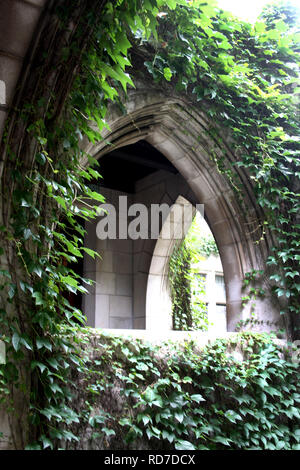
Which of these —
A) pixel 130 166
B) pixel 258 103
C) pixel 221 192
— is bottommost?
pixel 221 192

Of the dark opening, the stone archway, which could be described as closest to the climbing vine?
the dark opening

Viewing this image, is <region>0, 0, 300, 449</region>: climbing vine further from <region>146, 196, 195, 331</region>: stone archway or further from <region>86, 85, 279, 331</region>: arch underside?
<region>146, 196, 195, 331</region>: stone archway

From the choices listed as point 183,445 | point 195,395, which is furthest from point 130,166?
point 183,445

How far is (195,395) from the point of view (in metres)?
2.72

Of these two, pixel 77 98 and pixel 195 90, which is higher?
pixel 195 90

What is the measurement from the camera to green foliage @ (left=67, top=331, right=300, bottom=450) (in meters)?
2.46

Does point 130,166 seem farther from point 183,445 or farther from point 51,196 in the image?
point 183,445

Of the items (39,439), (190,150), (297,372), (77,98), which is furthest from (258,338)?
(77,98)

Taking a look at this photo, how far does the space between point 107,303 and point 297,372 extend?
2.66m

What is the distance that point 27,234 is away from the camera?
6.91 ft

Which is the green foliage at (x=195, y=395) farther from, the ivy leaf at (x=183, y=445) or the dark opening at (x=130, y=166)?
the dark opening at (x=130, y=166)

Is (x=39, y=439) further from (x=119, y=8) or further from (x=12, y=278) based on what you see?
(x=119, y=8)

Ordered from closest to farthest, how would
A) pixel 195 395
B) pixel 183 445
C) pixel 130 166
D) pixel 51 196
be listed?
pixel 51 196
pixel 183 445
pixel 195 395
pixel 130 166

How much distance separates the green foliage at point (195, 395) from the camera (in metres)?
2.46
